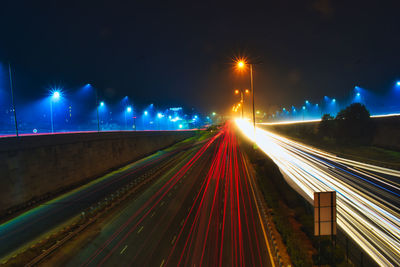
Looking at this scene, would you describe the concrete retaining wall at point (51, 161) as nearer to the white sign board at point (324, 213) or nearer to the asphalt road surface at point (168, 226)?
the asphalt road surface at point (168, 226)

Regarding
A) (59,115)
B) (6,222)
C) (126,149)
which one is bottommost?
(6,222)

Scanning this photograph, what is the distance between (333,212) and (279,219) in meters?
7.94

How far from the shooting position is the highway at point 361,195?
11711 millimetres

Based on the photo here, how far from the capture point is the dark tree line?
180ft

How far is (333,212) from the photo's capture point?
1037 cm

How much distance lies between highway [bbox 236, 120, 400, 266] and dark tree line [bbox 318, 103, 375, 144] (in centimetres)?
3267

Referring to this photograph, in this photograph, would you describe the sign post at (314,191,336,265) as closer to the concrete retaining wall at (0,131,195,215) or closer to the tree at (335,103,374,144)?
the concrete retaining wall at (0,131,195,215)

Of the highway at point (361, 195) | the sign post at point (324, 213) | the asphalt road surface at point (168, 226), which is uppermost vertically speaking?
the sign post at point (324, 213)

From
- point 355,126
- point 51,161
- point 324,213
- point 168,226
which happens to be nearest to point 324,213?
point 324,213

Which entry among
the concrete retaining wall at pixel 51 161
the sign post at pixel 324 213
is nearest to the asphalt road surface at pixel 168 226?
the concrete retaining wall at pixel 51 161

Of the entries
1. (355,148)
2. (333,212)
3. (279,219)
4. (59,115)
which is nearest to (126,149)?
(279,219)

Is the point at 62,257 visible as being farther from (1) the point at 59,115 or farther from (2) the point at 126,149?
(1) the point at 59,115

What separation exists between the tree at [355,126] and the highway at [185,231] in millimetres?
43414

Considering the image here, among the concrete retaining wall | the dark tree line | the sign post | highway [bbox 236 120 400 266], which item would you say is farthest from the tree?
the sign post
